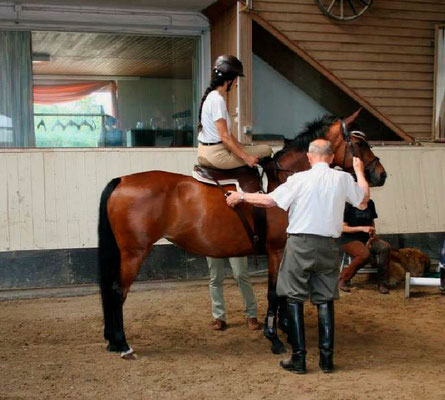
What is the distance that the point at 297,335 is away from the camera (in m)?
4.86

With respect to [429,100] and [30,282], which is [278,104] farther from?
[30,282]

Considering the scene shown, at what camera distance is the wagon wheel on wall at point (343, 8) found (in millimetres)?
9219

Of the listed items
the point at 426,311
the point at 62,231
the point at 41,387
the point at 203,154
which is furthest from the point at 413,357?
the point at 62,231

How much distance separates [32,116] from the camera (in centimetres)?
930

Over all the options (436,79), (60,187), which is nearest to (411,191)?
(436,79)

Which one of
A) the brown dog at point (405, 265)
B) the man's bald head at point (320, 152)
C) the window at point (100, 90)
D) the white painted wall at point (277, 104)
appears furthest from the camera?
the white painted wall at point (277, 104)

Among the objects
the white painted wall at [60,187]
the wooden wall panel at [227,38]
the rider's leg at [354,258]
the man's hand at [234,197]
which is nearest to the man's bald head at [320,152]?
the man's hand at [234,197]

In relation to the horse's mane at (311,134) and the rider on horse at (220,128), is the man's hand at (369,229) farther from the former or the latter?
the rider on horse at (220,128)

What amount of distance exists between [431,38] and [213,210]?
19.2ft

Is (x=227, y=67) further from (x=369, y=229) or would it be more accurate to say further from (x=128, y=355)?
(x=369, y=229)

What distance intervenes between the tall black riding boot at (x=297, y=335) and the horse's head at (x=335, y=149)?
4.49 ft

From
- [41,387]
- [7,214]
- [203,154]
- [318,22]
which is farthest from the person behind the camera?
[318,22]

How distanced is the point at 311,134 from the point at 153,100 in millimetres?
4659

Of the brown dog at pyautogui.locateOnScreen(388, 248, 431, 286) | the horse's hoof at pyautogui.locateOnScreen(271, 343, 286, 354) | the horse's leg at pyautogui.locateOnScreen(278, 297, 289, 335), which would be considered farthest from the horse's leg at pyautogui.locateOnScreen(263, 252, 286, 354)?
the brown dog at pyautogui.locateOnScreen(388, 248, 431, 286)
